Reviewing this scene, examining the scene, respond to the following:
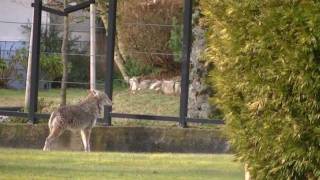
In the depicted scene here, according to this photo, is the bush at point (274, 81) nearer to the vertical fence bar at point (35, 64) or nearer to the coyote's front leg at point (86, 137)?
the coyote's front leg at point (86, 137)

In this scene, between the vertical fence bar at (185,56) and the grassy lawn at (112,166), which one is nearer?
the grassy lawn at (112,166)

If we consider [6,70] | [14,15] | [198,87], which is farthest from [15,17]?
[198,87]

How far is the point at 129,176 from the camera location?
431 inches

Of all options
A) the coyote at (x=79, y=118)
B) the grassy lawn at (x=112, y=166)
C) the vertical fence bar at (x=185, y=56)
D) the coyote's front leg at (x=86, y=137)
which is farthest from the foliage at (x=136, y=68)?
the grassy lawn at (x=112, y=166)

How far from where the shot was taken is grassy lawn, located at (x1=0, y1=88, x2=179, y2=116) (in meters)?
20.6

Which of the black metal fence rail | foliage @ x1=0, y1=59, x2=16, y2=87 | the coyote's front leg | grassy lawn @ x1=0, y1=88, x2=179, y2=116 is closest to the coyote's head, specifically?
the black metal fence rail

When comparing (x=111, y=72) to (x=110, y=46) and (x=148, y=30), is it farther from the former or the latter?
(x=148, y=30)

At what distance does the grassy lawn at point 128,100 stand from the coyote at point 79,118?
4055 mm

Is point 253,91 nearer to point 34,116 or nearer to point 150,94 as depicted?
point 34,116

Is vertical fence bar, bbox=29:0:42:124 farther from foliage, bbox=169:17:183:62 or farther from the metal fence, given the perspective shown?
foliage, bbox=169:17:183:62

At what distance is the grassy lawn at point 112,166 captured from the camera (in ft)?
35.8

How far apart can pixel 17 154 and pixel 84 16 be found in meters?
14.9

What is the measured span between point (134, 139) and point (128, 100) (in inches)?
252

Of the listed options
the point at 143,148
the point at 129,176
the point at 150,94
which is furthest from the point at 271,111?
the point at 150,94
